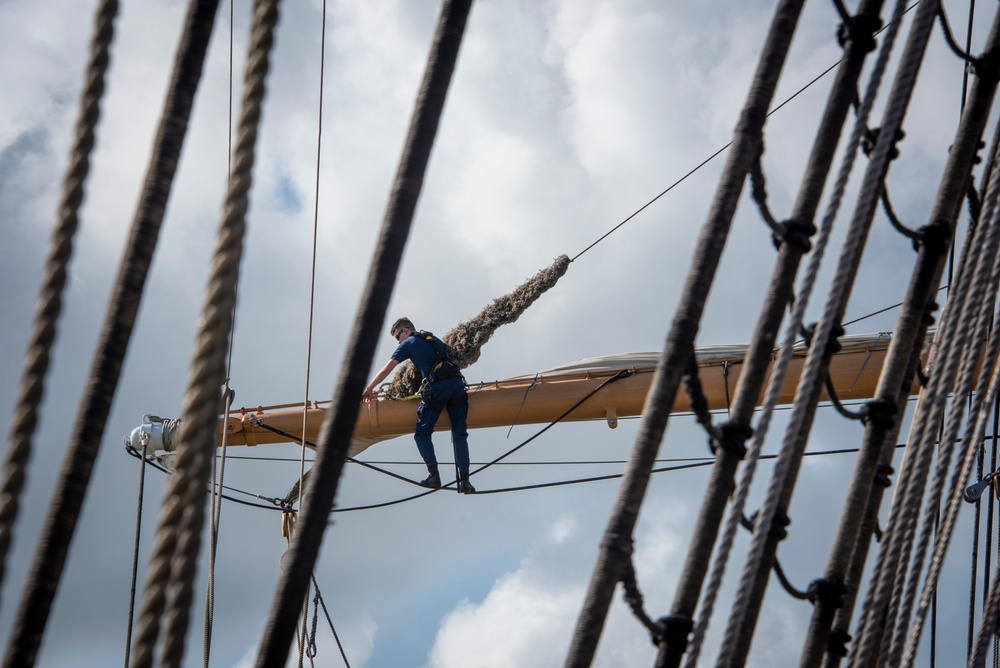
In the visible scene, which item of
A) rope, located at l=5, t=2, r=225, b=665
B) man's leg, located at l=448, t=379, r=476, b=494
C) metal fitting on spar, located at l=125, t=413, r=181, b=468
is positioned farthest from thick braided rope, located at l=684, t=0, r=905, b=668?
metal fitting on spar, located at l=125, t=413, r=181, b=468

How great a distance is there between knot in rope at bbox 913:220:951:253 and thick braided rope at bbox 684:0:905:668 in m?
1.05

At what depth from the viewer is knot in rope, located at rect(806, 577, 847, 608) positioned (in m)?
3.26

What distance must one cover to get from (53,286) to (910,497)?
2.18 meters

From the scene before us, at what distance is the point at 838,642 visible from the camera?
11.0 feet

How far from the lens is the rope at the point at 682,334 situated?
227cm

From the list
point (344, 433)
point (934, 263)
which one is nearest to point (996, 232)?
point (934, 263)

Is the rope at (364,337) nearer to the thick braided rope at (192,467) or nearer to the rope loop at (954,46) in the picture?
the thick braided rope at (192,467)

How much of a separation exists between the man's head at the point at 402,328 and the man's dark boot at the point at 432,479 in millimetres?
1064

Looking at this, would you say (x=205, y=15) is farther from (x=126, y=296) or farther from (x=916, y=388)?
(x=916, y=388)

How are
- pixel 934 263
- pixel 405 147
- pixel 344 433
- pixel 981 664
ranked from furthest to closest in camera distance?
pixel 934 263 < pixel 981 664 < pixel 405 147 < pixel 344 433

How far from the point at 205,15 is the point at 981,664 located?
98.7 inches

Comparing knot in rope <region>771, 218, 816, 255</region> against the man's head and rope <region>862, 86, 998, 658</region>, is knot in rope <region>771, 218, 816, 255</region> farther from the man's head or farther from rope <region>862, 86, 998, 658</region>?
the man's head

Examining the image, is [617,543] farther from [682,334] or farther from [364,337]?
[364,337]

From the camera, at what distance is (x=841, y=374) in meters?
8.25
